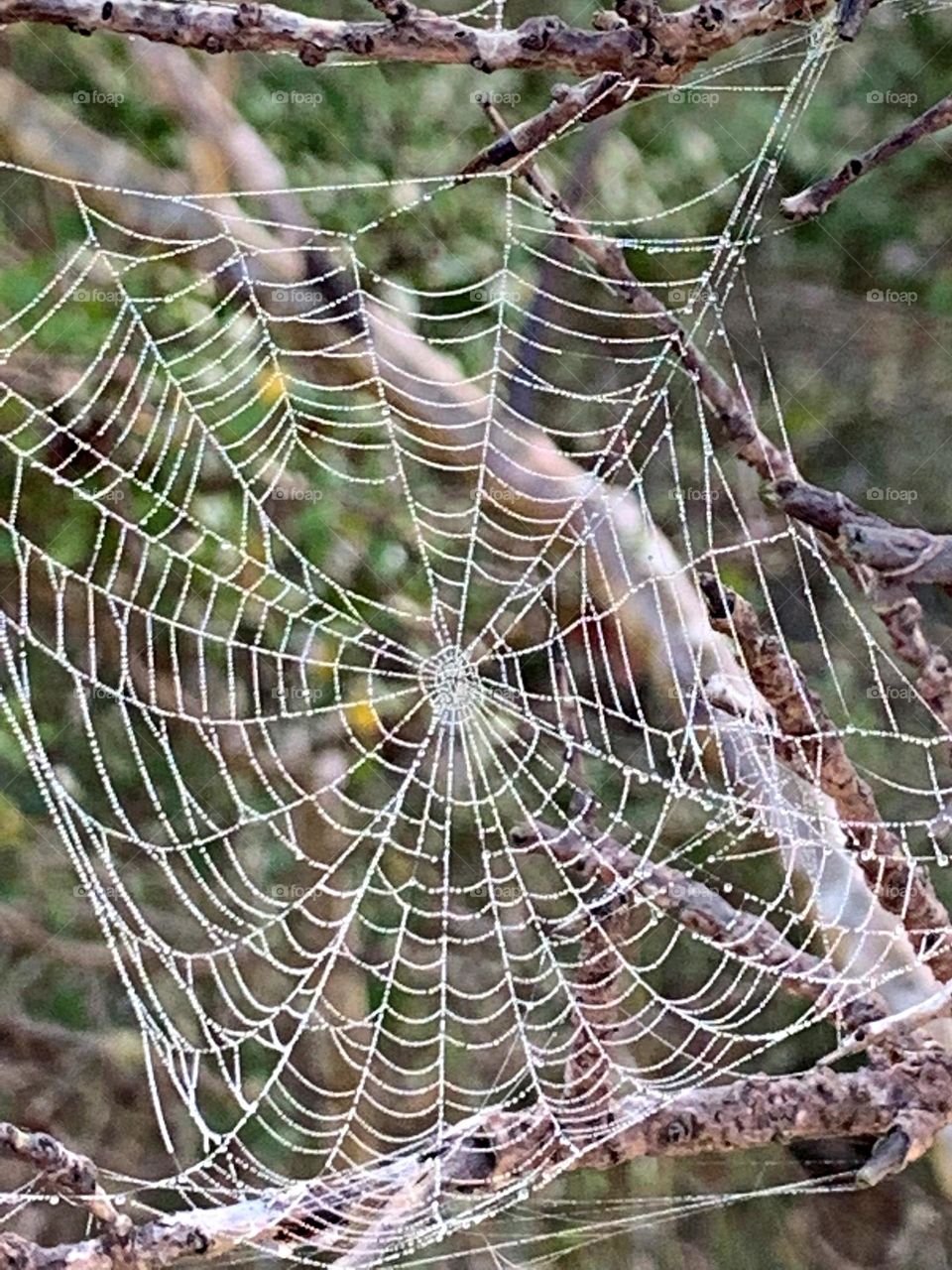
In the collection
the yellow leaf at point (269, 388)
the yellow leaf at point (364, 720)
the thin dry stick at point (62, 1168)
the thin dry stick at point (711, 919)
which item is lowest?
the thin dry stick at point (62, 1168)

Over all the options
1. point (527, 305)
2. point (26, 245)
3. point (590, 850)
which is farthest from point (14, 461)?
point (590, 850)

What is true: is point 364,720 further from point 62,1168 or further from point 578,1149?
point 62,1168

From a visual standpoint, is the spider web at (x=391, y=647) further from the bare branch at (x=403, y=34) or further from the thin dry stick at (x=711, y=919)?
the bare branch at (x=403, y=34)

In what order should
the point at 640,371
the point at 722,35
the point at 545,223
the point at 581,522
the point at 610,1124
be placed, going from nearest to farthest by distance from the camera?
the point at 722,35
the point at 610,1124
the point at 581,522
the point at 545,223
the point at 640,371

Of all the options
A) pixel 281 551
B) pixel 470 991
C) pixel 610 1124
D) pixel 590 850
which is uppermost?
pixel 281 551

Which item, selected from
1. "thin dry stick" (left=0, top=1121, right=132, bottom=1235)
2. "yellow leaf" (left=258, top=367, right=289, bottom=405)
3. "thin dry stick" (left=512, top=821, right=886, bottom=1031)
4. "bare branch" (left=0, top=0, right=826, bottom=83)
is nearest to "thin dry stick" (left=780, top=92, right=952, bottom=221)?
"bare branch" (left=0, top=0, right=826, bottom=83)

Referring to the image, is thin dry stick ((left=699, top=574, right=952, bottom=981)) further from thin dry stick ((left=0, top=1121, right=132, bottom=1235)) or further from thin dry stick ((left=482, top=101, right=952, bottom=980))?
thin dry stick ((left=0, top=1121, right=132, bottom=1235))

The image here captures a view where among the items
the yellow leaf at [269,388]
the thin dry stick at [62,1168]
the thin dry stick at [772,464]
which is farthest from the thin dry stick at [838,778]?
the yellow leaf at [269,388]

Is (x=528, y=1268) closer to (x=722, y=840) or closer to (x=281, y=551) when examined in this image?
(x=722, y=840)

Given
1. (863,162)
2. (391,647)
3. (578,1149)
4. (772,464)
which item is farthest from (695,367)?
(391,647)
